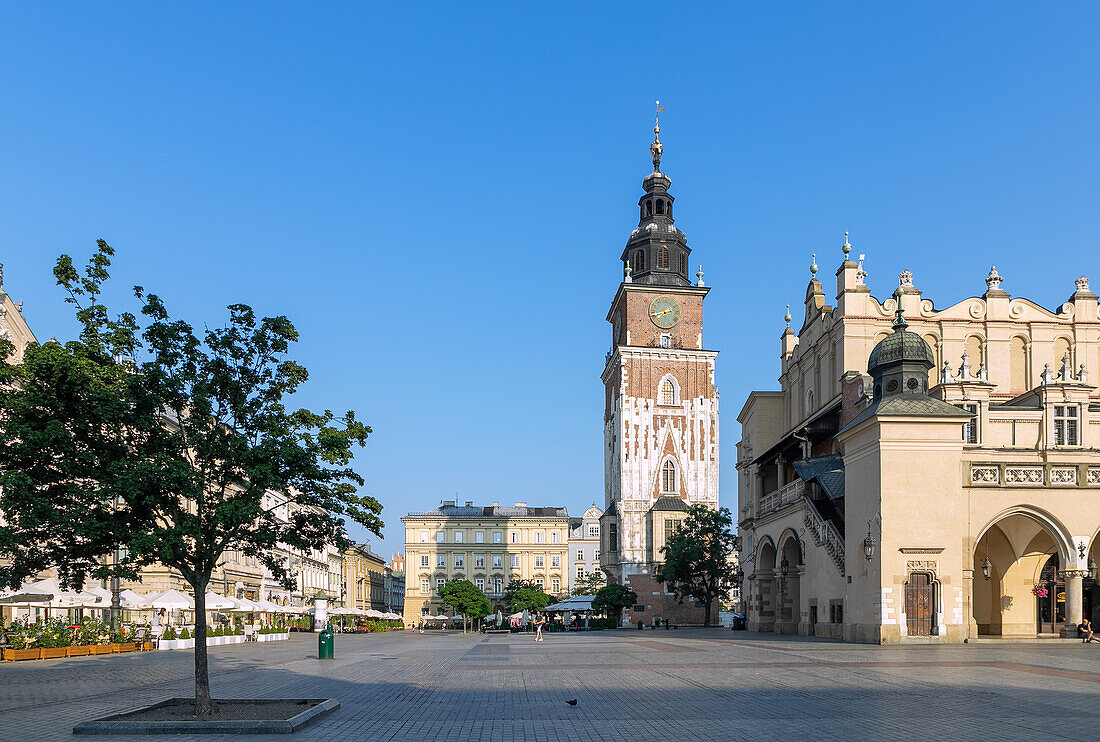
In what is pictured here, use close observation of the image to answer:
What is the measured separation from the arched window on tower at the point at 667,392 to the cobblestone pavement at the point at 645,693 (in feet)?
230

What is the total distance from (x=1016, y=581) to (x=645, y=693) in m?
29.6

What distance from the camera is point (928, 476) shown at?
35219mm

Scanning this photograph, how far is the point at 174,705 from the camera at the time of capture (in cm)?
1664

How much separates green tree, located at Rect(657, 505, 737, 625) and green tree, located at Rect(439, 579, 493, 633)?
1040 inches

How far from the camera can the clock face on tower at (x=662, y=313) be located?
341 ft

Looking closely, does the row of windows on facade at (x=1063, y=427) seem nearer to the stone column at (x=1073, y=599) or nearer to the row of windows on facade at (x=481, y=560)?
the stone column at (x=1073, y=599)

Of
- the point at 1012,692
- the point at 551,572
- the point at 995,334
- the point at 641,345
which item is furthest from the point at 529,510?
the point at 1012,692

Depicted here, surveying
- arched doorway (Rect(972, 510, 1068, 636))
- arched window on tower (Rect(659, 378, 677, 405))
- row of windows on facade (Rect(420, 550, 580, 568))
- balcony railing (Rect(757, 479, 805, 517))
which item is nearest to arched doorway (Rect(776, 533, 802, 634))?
balcony railing (Rect(757, 479, 805, 517))

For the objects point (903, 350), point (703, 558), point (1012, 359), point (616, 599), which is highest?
point (1012, 359)

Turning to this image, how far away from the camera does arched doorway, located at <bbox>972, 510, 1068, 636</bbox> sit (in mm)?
41875

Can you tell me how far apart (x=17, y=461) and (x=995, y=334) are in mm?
50058

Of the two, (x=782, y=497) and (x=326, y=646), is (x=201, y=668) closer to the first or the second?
(x=326, y=646)

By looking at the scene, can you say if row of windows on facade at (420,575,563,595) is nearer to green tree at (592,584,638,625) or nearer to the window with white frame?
green tree at (592,584,638,625)

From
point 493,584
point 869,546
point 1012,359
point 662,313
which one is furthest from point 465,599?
point 869,546
